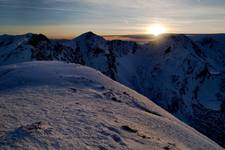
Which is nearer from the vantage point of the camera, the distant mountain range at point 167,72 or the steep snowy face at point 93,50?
the distant mountain range at point 167,72

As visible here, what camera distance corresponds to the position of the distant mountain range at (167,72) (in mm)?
106294

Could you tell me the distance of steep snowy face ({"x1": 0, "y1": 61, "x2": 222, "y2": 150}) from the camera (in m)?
7.65

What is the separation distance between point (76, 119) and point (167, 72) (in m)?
125

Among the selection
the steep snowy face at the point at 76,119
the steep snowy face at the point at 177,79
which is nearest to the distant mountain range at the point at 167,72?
the steep snowy face at the point at 177,79

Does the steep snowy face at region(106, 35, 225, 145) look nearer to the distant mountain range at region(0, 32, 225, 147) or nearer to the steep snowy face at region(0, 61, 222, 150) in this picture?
the distant mountain range at region(0, 32, 225, 147)

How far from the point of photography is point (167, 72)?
131 m

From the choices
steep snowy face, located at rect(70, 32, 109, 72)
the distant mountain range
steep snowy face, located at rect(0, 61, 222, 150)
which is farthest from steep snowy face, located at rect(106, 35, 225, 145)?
steep snowy face, located at rect(0, 61, 222, 150)

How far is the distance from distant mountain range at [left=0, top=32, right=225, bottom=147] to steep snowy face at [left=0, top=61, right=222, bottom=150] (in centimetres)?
7613

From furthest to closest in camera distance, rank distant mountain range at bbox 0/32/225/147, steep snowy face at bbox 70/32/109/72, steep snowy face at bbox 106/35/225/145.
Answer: steep snowy face at bbox 70/32/109/72 < steep snowy face at bbox 106/35/225/145 < distant mountain range at bbox 0/32/225/147

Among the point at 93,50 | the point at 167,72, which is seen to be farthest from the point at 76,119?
the point at 93,50

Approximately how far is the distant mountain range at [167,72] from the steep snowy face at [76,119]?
250 feet

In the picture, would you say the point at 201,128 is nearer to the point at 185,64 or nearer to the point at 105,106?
the point at 185,64

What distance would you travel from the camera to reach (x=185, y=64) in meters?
134

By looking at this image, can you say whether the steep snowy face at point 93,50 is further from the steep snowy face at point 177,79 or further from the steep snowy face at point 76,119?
the steep snowy face at point 76,119
